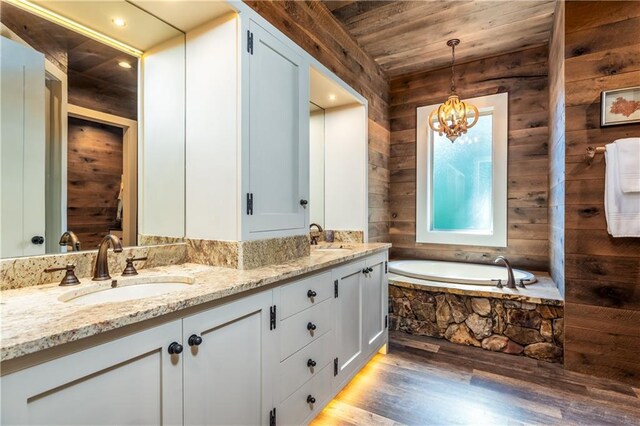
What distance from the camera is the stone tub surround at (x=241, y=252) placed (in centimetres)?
147

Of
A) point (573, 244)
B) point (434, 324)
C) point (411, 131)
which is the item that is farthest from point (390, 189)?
point (573, 244)

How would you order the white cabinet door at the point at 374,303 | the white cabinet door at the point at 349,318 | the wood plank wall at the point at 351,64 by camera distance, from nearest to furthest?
1. the white cabinet door at the point at 349,318
2. the wood plank wall at the point at 351,64
3. the white cabinet door at the point at 374,303

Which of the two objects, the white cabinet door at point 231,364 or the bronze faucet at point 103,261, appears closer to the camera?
the white cabinet door at point 231,364

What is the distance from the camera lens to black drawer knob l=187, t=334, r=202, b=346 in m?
0.99

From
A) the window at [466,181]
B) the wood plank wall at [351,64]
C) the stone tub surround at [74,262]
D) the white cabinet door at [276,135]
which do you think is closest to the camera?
the stone tub surround at [74,262]

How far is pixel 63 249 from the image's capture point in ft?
4.06

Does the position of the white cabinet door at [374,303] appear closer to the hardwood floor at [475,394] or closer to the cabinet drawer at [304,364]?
the hardwood floor at [475,394]

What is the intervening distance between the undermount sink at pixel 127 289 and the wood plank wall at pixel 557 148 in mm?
2547

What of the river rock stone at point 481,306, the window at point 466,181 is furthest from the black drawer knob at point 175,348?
the window at point 466,181

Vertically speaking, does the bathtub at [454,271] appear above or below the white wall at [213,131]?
below

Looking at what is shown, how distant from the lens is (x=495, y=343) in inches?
98.7

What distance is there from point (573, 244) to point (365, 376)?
66.3 inches

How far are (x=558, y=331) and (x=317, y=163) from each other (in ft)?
7.39

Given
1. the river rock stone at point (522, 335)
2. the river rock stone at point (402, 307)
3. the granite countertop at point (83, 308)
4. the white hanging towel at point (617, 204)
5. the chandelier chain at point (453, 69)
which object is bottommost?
the river rock stone at point (522, 335)
